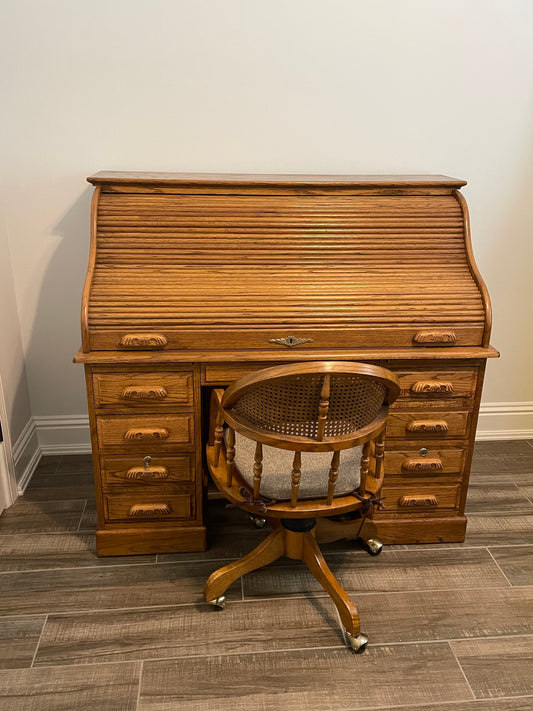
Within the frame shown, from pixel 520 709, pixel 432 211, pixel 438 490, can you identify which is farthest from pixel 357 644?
pixel 432 211

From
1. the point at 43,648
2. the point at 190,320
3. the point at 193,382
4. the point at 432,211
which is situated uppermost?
the point at 432,211

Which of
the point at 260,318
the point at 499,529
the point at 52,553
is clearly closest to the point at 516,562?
the point at 499,529

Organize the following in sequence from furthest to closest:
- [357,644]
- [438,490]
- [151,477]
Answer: [438,490] → [151,477] → [357,644]

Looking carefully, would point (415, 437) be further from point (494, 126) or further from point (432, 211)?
point (494, 126)

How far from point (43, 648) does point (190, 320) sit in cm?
116

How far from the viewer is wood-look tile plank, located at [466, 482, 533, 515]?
283 centimetres

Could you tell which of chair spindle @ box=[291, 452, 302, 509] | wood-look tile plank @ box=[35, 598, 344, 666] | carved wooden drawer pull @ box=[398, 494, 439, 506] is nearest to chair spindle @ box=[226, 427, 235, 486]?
chair spindle @ box=[291, 452, 302, 509]

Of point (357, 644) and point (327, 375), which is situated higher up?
point (327, 375)

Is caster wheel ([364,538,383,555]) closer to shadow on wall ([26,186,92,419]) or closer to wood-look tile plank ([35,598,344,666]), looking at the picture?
wood-look tile plank ([35,598,344,666])

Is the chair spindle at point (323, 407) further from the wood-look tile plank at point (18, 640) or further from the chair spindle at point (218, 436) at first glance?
the wood-look tile plank at point (18, 640)

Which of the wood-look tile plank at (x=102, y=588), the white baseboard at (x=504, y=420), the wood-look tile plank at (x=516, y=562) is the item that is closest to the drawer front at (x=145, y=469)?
the wood-look tile plank at (x=102, y=588)

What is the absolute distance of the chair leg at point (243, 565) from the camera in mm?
2158

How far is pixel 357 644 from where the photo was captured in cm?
201

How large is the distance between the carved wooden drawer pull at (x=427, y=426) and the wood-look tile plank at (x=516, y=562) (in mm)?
586
